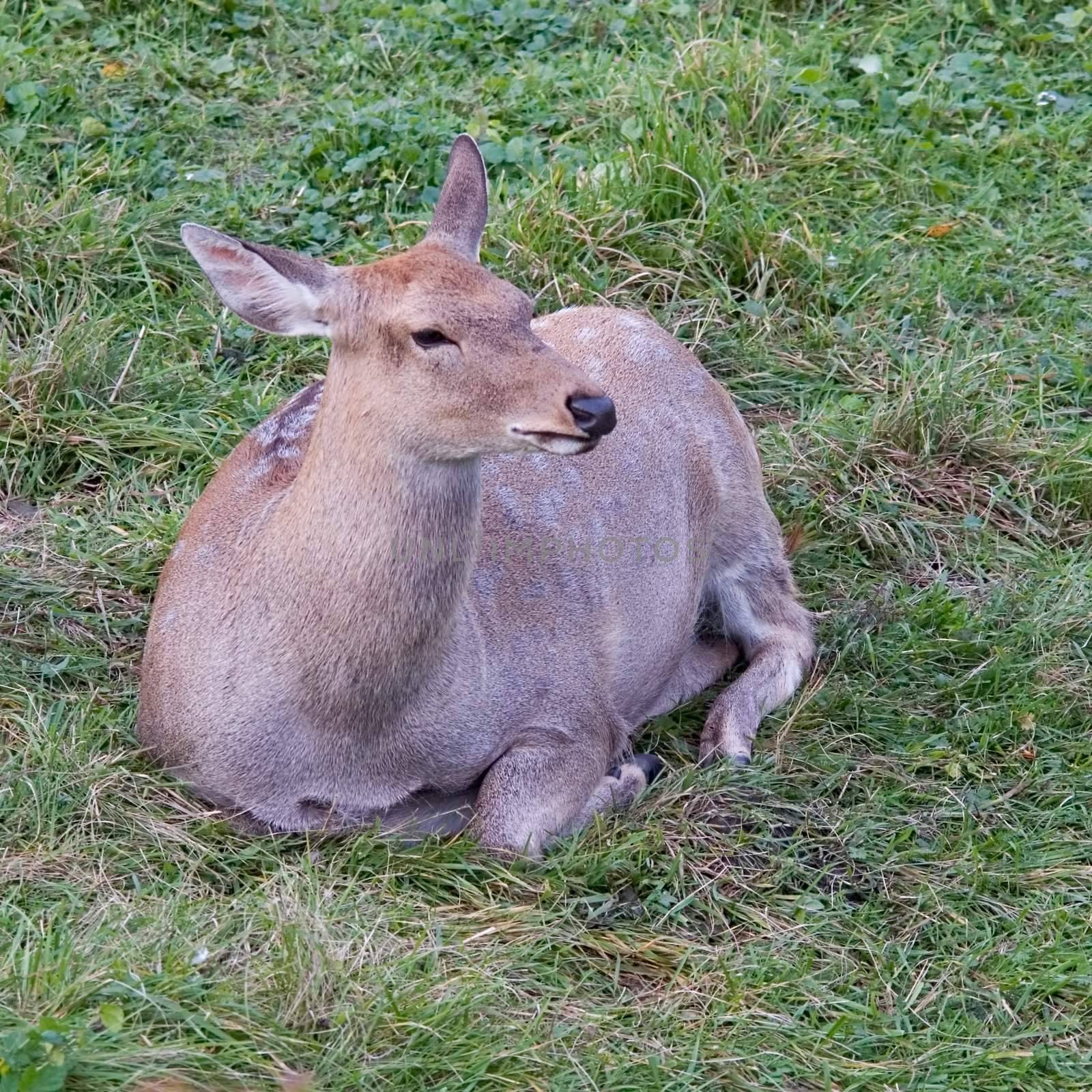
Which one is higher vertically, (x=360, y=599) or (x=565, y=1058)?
(x=360, y=599)

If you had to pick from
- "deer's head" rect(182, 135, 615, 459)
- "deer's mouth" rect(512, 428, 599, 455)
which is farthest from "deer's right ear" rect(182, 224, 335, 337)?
"deer's mouth" rect(512, 428, 599, 455)

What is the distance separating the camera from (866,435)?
6246mm

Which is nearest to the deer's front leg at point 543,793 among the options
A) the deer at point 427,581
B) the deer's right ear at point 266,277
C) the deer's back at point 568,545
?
the deer at point 427,581

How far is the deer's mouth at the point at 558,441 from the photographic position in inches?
152

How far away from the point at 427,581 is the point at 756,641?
74.2 inches

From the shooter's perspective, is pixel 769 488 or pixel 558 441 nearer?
pixel 558 441

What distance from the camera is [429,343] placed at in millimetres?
3957

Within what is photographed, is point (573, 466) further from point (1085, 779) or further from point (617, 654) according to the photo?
point (1085, 779)

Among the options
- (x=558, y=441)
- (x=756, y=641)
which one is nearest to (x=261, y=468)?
(x=558, y=441)

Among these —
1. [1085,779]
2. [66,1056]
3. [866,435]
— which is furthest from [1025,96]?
[66,1056]

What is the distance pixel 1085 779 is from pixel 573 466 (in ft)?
5.72

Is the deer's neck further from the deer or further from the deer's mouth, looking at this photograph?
the deer's mouth

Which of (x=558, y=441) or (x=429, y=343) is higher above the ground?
(x=429, y=343)

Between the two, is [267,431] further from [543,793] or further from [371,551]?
[543,793]
